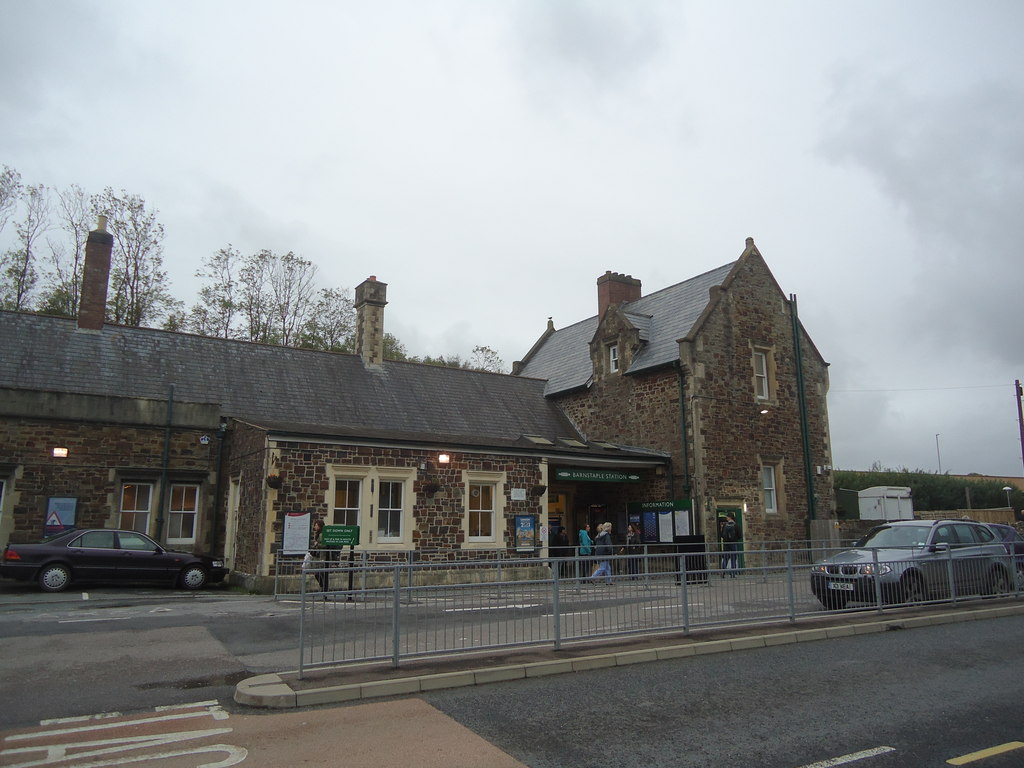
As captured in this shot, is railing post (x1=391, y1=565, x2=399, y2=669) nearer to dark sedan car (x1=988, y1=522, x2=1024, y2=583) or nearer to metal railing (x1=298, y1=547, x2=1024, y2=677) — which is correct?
metal railing (x1=298, y1=547, x2=1024, y2=677)

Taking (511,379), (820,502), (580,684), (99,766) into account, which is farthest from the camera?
(511,379)

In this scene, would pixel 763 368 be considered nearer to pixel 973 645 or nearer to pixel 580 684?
pixel 973 645

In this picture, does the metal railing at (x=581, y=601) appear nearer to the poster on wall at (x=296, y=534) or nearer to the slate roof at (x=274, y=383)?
the poster on wall at (x=296, y=534)

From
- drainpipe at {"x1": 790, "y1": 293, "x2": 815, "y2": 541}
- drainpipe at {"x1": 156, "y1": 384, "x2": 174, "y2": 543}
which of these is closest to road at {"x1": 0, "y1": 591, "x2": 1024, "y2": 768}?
drainpipe at {"x1": 156, "y1": 384, "x2": 174, "y2": 543}

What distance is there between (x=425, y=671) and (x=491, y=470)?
489 inches

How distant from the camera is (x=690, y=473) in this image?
922 inches

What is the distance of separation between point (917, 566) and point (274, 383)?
17.9 m

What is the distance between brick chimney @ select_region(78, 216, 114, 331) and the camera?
22047mm

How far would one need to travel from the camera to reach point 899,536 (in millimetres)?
14477

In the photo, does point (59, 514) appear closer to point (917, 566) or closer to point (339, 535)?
point (339, 535)

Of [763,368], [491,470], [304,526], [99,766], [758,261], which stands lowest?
[99,766]

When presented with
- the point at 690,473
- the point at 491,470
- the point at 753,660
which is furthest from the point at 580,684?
the point at 690,473

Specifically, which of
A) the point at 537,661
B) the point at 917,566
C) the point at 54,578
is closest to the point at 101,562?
the point at 54,578

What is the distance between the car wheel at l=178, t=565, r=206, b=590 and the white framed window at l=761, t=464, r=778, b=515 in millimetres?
17075
